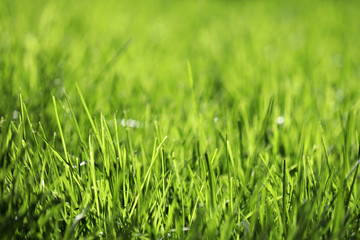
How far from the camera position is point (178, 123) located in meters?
1.26

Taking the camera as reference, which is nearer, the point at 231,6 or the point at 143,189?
the point at 143,189

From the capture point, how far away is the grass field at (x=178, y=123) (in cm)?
77

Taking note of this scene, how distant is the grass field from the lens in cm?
77

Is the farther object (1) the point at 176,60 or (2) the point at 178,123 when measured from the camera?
(1) the point at 176,60

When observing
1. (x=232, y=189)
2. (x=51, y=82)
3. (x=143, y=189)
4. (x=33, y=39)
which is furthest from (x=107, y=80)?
(x=232, y=189)

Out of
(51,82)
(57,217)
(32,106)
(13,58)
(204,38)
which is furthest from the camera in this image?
(204,38)

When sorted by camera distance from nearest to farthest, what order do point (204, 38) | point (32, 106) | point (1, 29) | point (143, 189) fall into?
point (143, 189)
point (32, 106)
point (1, 29)
point (204, 38)

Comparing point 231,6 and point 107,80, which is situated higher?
point 231,6

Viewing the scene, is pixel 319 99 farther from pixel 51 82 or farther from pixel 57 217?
pixel 57 217

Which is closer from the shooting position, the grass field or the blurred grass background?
the grass field

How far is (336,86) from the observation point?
183 centimetres

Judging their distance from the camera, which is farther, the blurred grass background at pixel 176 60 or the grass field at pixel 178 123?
the blurred grass background at pixel 176 60

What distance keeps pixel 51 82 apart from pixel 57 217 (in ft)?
2.53

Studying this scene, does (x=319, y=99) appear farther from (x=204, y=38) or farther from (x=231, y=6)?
(x=231, y=6)
